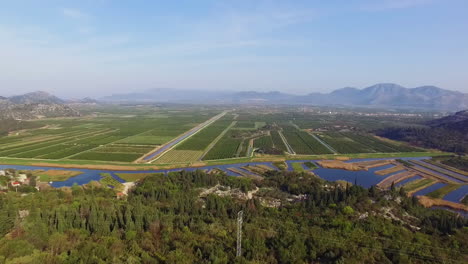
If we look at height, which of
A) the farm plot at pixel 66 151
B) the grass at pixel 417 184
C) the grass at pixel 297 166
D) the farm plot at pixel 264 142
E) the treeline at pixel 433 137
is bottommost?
the grass at pixel 417 184

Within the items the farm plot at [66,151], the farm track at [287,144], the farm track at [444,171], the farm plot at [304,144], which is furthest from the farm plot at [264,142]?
the farm plot at [66,151]

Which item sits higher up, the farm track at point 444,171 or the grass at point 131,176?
the farm track at point 444,171

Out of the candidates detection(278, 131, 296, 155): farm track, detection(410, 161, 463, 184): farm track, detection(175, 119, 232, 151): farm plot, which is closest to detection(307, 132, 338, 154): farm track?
detection(278, 131, 296, 155): farm track

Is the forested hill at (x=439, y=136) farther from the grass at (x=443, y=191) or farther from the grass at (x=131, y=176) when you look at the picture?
the grass at (x=131, y=176)

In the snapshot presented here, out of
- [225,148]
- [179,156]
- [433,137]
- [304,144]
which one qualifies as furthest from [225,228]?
[433,137]

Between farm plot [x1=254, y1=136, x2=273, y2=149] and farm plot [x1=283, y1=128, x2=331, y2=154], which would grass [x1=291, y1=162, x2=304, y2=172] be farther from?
farm plot [x1=254, y1=136, x2=273, y2=149]

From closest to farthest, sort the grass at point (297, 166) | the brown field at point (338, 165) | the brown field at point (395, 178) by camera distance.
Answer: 1. the brown field at point (395, 178)
2. the grass at point (297, 166)
3. the brown field at point (338, 165)
